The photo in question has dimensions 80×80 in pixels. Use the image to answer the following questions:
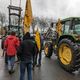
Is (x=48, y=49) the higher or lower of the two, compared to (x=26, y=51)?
lower

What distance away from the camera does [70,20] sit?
10.4 metres

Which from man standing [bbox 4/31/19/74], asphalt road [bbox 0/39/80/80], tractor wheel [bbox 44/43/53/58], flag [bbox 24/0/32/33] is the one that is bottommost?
asphalt road [bbox 0/39/80/80]

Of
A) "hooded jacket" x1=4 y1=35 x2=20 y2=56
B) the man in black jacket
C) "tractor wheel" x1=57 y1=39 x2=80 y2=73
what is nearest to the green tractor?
"tractor wheel" x1=57 y1=39 x2=80 y2=73

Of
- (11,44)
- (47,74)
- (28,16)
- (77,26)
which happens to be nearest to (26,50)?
(11,44)

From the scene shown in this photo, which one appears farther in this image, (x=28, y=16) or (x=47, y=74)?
(x=28, y=16)

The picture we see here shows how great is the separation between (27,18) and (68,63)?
2.84 metres

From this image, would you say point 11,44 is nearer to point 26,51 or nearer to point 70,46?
point 26,51

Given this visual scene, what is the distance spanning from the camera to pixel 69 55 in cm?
965

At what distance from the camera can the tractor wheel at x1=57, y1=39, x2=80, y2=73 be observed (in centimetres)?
884

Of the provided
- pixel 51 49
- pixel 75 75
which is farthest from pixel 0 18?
pixel 75 75

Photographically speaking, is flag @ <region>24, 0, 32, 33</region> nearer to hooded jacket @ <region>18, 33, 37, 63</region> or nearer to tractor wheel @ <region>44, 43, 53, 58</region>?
hooded jacket @ <region>18, 33, 37, 63</region>

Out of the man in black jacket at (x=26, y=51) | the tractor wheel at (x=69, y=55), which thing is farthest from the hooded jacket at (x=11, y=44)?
the tractor wheel at (x=69, y=55)

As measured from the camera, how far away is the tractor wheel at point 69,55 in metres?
8.84

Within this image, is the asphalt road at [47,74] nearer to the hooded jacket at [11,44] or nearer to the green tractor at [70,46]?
the green tractor at [70,46]
